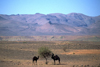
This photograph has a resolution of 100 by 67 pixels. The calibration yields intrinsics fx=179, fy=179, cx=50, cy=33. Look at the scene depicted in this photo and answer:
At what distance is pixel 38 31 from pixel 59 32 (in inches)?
717

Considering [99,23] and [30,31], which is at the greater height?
[99,23]

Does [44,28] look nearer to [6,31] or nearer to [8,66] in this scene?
[6,31]

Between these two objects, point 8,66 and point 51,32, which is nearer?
point 8,66

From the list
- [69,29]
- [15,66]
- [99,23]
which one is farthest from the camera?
[99,23]

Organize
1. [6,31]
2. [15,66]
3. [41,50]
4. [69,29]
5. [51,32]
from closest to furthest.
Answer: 1. [15,66]
2. [41,50]
3. [6,31]
4. [51,32]
5. [69,29]

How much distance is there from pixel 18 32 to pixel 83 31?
55191mm

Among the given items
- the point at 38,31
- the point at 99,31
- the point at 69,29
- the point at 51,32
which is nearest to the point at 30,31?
the point at 38,31

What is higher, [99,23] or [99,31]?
[99,23]

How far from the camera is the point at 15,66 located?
20984 millimetres

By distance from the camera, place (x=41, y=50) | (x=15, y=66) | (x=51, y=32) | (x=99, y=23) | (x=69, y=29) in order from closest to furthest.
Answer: (x=15, y=66) < (x=41, y=50) < (x=51, y=32) < (x=69, y=29) < (x=99, y=23)

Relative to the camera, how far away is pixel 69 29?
531 feet

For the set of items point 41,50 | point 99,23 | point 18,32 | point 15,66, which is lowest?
point 15,66

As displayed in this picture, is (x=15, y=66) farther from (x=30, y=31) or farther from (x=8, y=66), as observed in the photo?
(x=30, y=31)

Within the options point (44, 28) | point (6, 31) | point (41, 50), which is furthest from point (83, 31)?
point (41, 50)
